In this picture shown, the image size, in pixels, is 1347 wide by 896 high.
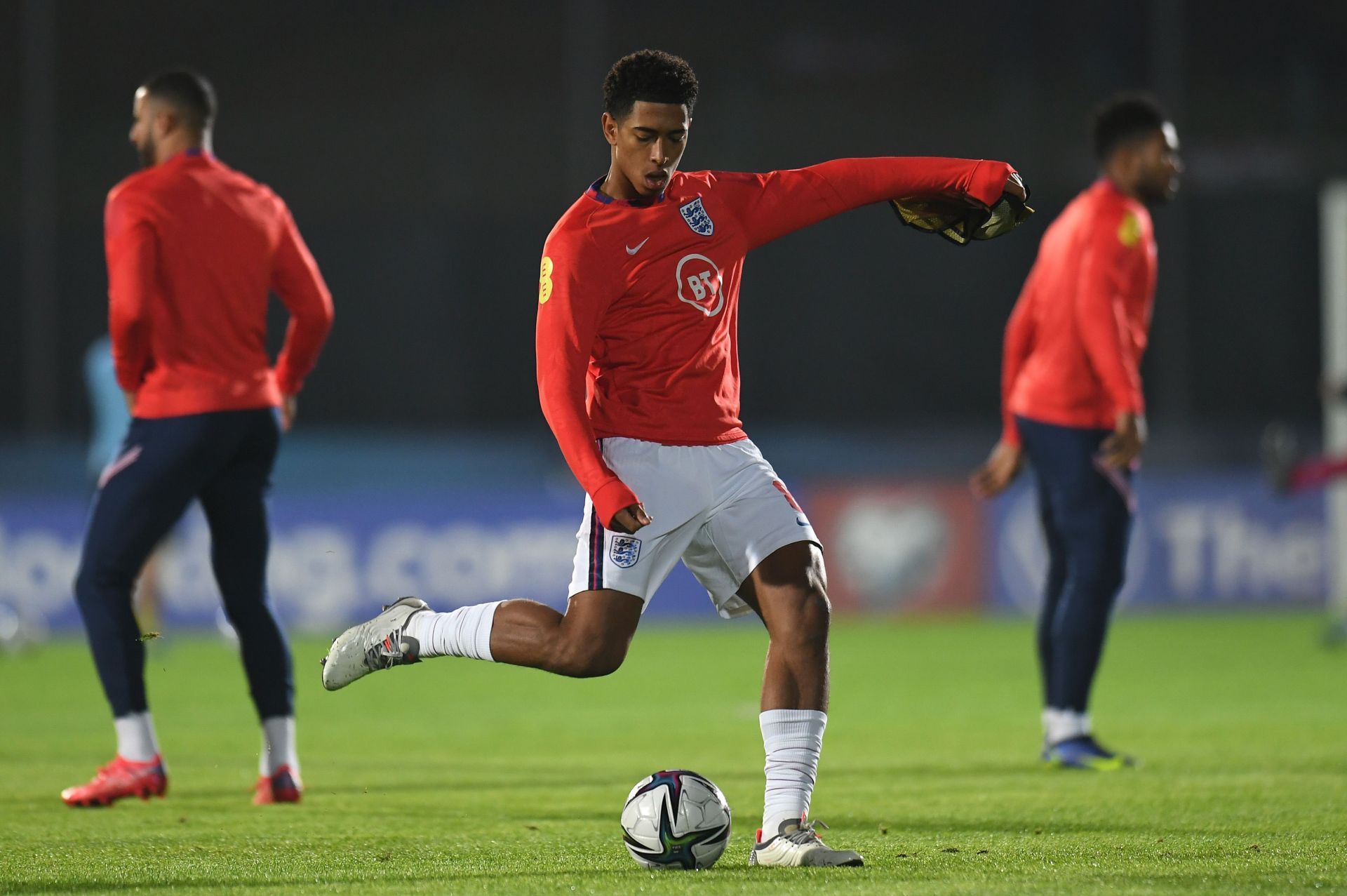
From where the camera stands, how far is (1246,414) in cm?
2211

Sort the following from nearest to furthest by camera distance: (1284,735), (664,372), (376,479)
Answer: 1. (664,372)
2. (1284,735)
3. (376,479)

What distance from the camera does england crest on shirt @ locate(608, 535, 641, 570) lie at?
14.3ft

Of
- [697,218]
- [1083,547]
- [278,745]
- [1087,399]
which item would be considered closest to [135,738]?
[278,745]

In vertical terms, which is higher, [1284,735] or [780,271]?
[780,271]

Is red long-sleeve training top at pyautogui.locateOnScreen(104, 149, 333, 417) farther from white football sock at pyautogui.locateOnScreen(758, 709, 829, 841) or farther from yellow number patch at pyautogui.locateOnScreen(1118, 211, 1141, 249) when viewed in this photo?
yellow number patch at pyautogui.locateOnScreen(1118, 211, 1141, 249)

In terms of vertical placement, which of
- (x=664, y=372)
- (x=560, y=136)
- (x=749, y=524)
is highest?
(x=560, y=136)

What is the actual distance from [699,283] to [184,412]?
184 cm

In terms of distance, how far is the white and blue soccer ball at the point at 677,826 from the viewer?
4.18m

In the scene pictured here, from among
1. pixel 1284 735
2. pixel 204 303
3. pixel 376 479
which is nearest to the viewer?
pixel 204 303

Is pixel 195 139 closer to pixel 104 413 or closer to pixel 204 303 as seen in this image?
pixel 204 303

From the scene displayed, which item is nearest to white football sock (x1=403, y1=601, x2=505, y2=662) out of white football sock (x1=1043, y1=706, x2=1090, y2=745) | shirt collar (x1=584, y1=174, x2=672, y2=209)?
shirt collar (x1=584, y1=174, x2=672, y2=209)

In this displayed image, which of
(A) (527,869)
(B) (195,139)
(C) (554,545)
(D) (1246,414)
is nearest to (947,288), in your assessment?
(D) (1246,414)

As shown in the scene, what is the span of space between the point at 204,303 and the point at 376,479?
533 inches

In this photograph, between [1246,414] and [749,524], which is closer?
[749,524]
